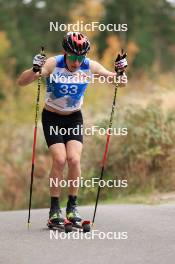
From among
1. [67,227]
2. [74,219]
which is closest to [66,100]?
[74,219]

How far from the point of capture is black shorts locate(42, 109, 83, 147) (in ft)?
31.1

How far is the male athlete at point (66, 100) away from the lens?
9242mm

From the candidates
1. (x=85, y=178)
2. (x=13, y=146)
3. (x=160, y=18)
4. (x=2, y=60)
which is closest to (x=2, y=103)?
(x=2, y=60)

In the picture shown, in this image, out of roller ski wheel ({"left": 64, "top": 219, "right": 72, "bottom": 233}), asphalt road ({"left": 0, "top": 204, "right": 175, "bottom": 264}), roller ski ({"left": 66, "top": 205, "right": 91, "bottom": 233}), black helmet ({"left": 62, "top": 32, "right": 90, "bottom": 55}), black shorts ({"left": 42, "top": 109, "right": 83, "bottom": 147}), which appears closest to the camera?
asphalt road ({"left": 0, "top": 204, "right": 175, "bottom": 264})

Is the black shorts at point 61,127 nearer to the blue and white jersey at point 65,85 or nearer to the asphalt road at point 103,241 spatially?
the blue and white jersey at point 65,85

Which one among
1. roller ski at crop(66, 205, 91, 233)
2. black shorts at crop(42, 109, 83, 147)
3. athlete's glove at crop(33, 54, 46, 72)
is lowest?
roller ski at crop(66, 205, 91, 233)

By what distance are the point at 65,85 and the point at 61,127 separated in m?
0.51

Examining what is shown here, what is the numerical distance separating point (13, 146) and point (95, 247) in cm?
1186

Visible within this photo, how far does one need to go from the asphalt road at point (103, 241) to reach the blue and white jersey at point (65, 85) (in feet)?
4.78

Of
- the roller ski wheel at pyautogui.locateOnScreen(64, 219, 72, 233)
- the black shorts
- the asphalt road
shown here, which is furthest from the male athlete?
the asphalt road

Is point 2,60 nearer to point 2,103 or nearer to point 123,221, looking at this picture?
point 2,103

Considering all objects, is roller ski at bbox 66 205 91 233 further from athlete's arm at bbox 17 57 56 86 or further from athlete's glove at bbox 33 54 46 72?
athlete's glove at bbox 33 54 46 72

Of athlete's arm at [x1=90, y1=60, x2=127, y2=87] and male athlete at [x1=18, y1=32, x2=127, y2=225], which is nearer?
male athlete at [x1=18, y1=32, x2=127, y2=225]

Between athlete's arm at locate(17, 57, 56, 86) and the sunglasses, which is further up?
the sunglasses
